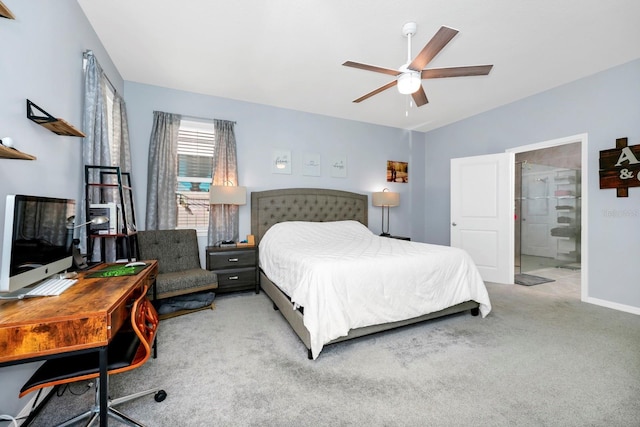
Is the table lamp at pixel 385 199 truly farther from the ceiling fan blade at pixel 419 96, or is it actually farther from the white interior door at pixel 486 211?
the ceiling fan blade at pixel 419 96

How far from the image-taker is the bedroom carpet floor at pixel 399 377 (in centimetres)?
151

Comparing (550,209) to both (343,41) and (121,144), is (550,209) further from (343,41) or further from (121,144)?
(121,144)

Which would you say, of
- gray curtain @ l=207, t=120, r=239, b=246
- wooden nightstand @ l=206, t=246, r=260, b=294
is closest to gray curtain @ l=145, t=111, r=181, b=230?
gray curtain @ l=207, t=120, r=239, b=246

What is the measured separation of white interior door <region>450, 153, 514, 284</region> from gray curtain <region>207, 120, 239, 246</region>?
369 cm

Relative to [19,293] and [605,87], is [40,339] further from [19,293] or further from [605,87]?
[605,87]

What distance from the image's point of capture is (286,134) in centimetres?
436

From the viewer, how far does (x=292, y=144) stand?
4.40m

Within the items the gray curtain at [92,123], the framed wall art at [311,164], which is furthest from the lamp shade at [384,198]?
the gray curtain at [92,123]

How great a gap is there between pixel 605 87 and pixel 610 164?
0.93m

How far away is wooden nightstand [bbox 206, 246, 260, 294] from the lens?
11.3ft

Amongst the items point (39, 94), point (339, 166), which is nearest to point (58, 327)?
point (39, 94)

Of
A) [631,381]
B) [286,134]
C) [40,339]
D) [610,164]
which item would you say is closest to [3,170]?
[40,339]

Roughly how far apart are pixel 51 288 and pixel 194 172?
2729mm

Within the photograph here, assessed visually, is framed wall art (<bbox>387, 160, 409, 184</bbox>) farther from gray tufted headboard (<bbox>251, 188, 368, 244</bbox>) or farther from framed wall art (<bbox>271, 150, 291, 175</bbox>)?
framed wall art (<bbox>271, 150, 291, 175</bbox>)
